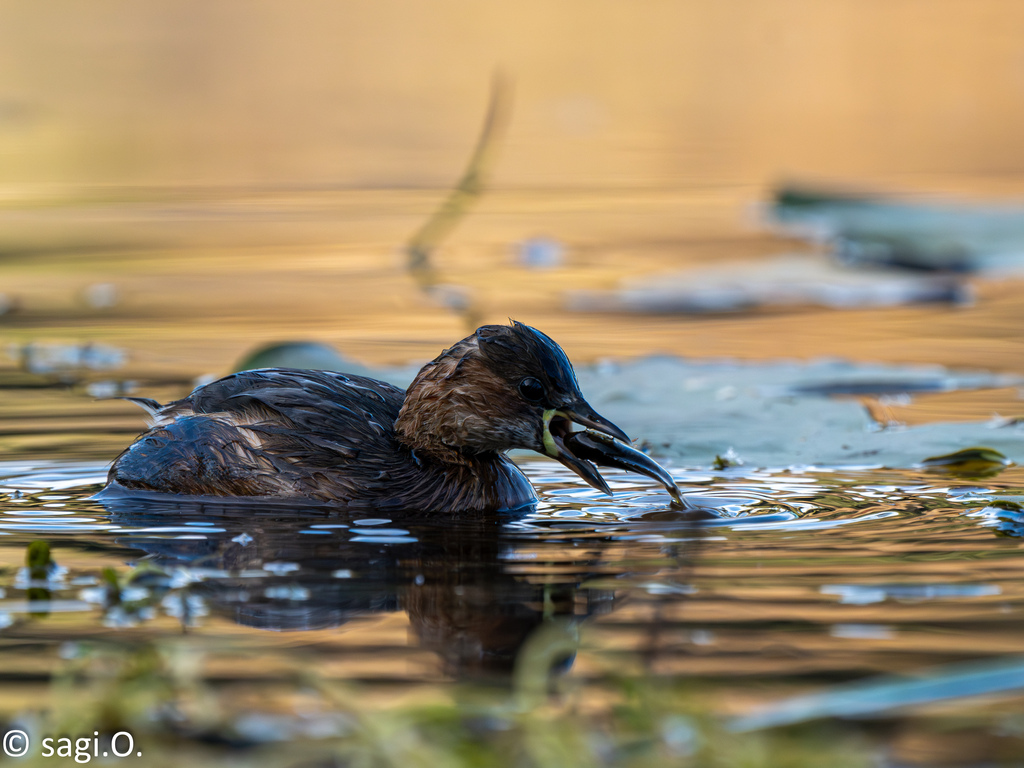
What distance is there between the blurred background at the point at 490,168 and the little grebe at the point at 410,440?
2393mm

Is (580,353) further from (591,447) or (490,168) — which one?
(490,168)

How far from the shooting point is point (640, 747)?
9.64 ft

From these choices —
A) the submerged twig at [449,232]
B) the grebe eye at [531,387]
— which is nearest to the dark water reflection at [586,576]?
the grebe eye at [531,387]

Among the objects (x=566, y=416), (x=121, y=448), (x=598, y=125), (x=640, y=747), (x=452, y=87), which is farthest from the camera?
(x=452, y=87)

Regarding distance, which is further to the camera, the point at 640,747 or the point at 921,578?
the point at 921,578

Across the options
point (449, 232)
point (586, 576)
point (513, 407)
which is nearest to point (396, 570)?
point (586, 576)

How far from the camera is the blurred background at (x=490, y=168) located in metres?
9.82

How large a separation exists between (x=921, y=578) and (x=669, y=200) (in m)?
10.4

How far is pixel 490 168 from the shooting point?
17109 millimetres

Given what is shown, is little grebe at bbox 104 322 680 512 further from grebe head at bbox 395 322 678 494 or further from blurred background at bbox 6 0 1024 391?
blurred background at bbox 6 0 1024 391

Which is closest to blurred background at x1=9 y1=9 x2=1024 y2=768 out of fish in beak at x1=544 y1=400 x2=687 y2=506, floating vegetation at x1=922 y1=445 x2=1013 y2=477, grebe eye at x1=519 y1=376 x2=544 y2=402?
floating vegetation at x1=922 y1=445 x2=1013 y2=477

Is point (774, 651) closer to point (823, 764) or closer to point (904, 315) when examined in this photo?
point (823, 764)

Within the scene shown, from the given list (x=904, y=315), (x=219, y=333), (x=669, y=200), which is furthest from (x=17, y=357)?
(x=669, y=200)

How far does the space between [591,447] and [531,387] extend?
0.98 ft
